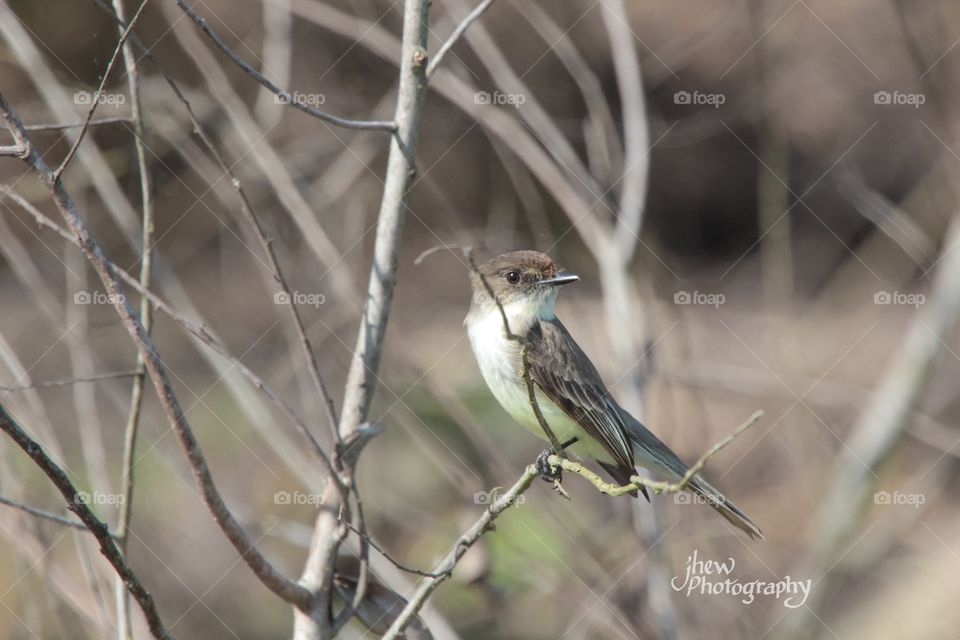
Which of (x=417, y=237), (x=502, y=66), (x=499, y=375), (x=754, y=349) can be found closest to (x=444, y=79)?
(x=502, y=66)

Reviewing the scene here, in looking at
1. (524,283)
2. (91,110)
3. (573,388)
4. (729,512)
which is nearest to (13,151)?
(91,110)

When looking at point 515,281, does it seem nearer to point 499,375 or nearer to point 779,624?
point 499,375

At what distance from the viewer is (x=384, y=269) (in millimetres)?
3141

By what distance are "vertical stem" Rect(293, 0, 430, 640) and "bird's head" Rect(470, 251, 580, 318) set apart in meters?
1.09

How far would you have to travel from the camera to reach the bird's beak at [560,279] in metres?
3.96

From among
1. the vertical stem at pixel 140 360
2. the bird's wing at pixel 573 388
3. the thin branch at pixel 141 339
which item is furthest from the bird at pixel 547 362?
the thin branch at pixel 141 339

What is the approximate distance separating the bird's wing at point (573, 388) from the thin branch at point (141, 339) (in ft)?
5.85

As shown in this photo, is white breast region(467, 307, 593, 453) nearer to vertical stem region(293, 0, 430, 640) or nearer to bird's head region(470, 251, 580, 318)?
bird's head region(470, 251, 580, 318)

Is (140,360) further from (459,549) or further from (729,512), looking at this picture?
(729,512)

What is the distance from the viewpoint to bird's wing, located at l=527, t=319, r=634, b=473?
4230mm

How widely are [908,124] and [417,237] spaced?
6.14 metres

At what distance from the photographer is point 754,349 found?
1123cm

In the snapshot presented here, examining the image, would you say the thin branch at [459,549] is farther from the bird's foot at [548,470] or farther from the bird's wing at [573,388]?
the bird's wing at [573,388]

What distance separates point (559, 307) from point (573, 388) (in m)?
5.50
